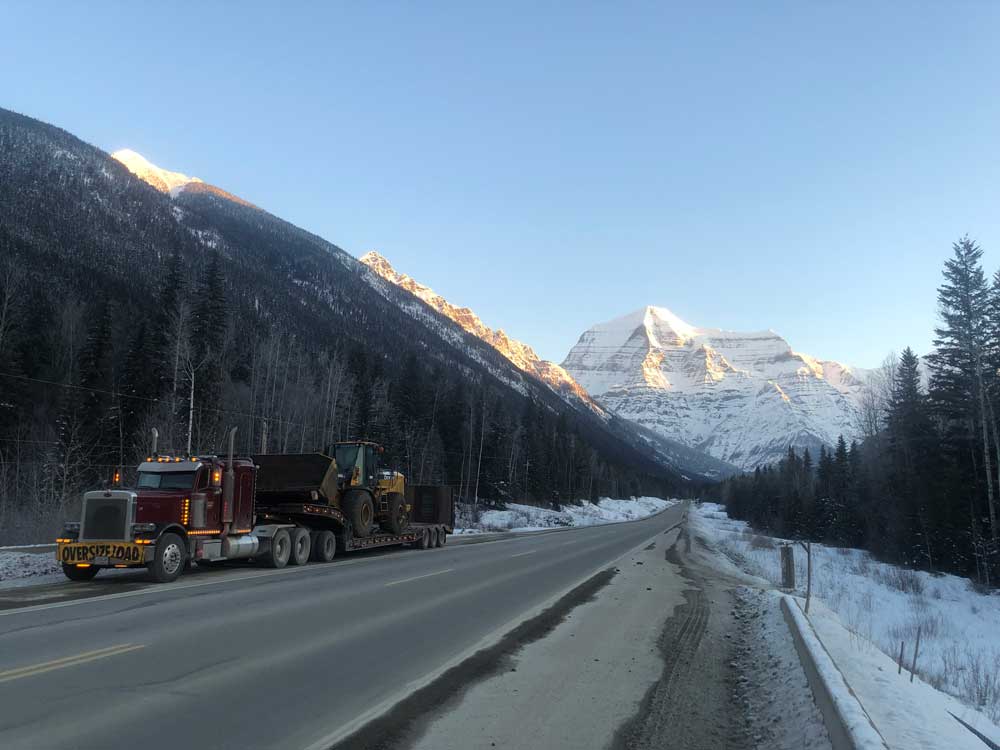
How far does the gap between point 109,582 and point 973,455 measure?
4295 centimetres

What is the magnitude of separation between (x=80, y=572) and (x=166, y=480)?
2.44 metres

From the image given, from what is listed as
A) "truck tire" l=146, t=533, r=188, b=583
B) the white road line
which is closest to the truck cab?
"truck tire" l=146, t=533, r=188, b=583

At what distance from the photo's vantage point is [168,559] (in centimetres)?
1410

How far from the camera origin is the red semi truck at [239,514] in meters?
13.8

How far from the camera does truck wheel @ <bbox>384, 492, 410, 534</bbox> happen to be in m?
23.0

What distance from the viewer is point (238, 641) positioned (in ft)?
27.2

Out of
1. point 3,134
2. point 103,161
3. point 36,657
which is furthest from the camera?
point 103,161

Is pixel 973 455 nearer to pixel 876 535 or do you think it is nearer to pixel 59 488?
pixel 876 535

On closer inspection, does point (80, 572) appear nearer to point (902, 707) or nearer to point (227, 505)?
point (227, 505)

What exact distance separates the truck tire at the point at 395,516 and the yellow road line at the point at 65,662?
1517 cm

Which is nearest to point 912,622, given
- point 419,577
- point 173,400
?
point 419,577

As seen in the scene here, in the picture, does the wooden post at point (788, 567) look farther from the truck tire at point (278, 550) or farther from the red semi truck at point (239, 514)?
the truck tire at point (278, 550)

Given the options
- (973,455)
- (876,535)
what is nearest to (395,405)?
(876,535)

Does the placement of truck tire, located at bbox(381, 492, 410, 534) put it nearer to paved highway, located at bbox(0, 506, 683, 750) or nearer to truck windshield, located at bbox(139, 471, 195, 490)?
paved highway, located at bbox(0, 506, 683, 750)
